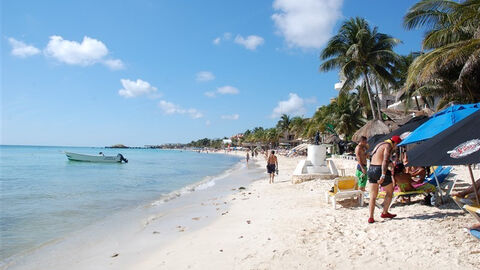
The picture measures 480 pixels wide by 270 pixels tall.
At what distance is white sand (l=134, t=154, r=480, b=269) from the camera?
3.62 m

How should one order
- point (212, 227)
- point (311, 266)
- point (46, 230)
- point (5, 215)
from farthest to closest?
1. point (5, 215)
2. point (46, 230)
3. point (212, 227)
4. point (311, 266)

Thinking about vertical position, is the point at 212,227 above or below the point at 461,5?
below

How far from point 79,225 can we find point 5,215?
297cm

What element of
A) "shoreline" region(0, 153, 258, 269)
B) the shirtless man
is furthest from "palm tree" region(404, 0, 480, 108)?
"shoreline" region(0, 153, 258, 269)

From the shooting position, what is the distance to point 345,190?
6.61m

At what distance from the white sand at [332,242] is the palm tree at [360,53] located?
1516 centimetres

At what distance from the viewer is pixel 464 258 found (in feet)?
11.2

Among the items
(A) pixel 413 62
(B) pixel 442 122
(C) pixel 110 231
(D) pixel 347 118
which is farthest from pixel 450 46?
(D) pixel 347 118

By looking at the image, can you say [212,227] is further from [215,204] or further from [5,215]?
[5,215]

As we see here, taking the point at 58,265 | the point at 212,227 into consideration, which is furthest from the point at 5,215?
the point at 212,227

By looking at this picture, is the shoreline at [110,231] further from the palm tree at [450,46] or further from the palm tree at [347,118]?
the palm tree at [347,118]

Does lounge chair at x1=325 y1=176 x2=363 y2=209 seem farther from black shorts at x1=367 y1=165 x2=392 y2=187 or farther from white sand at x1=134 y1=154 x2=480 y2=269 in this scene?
black shorts at x1=367 y1=165 x2=392 y2=187

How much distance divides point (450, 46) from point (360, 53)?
993 cm

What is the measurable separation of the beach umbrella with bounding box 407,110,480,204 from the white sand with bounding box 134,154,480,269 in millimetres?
1095
